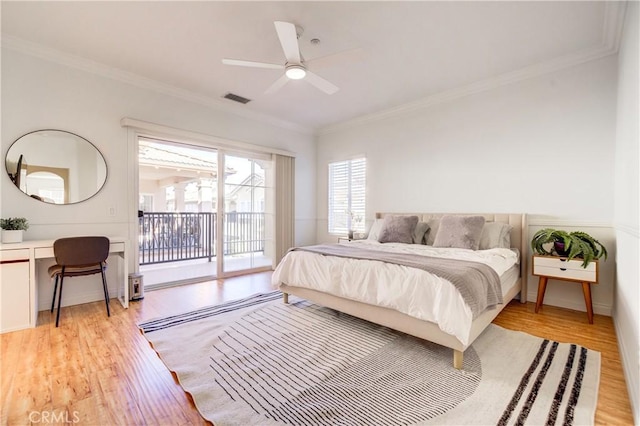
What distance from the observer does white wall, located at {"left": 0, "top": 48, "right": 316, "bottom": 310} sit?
289 centimetres

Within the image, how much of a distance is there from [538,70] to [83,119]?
17.6 feet

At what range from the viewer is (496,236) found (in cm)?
327

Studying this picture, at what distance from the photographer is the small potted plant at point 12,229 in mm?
2664

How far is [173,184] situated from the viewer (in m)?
8.41

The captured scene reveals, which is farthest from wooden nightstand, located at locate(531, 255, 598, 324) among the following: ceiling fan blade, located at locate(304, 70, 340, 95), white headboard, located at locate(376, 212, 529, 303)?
ceiling fan blade, located at locate(304, 70, 340, 95)

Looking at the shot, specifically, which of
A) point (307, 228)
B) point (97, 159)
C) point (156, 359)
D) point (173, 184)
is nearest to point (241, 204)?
point (307, 228)

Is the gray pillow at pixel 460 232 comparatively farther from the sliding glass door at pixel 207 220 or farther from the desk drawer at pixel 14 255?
the desk drawer at pixel 14 255

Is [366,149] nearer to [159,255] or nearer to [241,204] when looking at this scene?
[241,204]

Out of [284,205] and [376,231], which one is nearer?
[376,231]

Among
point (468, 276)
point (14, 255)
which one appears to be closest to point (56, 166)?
point (14, 255)

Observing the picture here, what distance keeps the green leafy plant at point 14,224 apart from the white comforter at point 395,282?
2.53 meters

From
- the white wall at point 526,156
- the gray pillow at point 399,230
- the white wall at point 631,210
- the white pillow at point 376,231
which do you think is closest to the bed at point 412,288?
the gray pillow at point 399,230

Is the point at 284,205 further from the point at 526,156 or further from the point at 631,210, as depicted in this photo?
the point at 631,210

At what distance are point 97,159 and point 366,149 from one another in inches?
156
